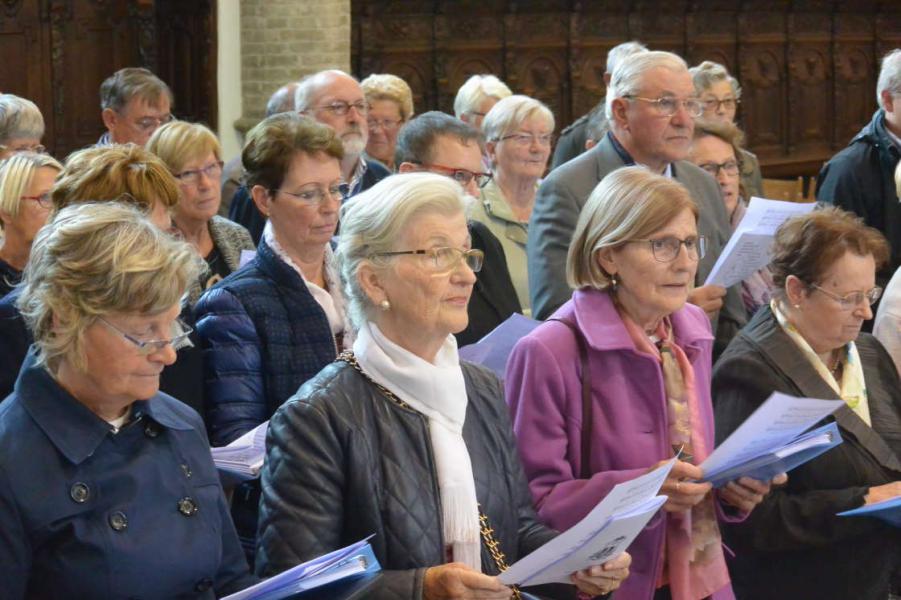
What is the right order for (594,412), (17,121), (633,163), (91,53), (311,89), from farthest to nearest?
(91,53) < (311,89) < (17,121) < (633,163) < (594,412)

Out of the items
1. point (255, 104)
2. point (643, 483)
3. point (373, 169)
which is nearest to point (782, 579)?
point (643, 483)

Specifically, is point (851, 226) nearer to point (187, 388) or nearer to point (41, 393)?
point (187, 388)

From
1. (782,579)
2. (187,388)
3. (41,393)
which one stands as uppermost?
(41,393)

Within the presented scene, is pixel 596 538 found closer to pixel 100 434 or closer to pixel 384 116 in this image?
pixel 100 434

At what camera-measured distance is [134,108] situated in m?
5.94

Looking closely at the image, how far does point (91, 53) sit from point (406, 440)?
8.41 m

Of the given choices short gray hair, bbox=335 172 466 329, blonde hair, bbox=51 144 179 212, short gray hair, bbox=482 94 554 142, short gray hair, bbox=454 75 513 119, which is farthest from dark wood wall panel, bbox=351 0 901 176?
short gray hair, bbox=335 172 466 329

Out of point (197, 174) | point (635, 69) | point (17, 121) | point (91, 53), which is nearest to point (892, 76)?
point (635, 69)

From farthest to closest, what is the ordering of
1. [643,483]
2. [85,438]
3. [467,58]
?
[467,58], [643,483], [85,438]

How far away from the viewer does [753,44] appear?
44.6 ft

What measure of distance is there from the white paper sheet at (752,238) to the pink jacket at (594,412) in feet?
3.36

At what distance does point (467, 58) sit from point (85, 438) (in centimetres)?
990

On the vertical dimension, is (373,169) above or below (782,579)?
above

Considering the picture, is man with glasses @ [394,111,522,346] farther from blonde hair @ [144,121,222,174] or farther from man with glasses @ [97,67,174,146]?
man with glasses @ [97,67,174,146]
